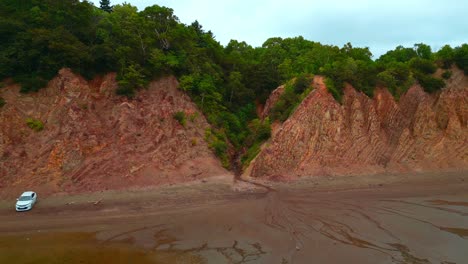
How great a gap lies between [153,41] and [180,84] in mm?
5624

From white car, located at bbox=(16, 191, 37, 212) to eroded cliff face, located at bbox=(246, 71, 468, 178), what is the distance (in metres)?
17.5

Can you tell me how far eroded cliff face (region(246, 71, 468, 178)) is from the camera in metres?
32.6

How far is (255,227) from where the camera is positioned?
70.4 feet

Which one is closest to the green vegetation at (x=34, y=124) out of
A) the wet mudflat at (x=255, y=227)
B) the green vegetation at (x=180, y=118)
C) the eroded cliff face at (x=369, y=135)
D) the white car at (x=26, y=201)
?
the white car at (x=26, y=201)

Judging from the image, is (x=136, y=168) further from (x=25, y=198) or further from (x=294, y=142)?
(x=294, y=142)

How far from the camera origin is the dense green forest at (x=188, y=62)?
104 feet

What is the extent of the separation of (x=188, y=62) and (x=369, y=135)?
67.7 ft

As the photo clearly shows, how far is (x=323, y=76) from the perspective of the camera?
37.4 metres

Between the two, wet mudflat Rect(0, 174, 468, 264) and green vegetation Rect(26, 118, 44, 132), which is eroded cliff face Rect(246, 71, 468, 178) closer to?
wet mudflat Rect(0, 174, 468, 264)

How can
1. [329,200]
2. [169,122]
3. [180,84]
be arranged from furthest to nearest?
1. [180,84]
2. [169,122]
3. [329,200]

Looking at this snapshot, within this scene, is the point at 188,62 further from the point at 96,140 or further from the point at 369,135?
the point at 369,135

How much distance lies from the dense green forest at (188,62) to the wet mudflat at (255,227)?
909 centimetres

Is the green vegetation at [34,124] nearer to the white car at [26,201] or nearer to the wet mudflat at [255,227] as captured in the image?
the white car at [26,201]

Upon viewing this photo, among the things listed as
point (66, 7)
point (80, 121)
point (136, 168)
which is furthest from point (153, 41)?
point (136, 168)
